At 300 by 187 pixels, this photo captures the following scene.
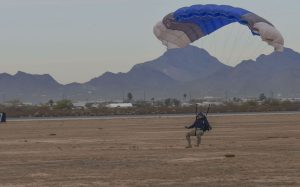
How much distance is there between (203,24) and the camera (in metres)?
29.6

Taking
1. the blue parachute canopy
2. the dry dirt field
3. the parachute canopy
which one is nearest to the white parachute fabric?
the parachute canopy

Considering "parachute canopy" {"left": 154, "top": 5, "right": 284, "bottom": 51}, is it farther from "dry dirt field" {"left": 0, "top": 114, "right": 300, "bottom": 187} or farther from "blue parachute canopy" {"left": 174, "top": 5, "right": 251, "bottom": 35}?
"dry dirt field" {"left": 0, "top": 114, "right": 300, "bottom": 187}

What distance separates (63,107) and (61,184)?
11667cm

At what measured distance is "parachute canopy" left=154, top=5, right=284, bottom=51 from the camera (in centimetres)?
2666

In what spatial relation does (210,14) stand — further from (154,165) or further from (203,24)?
(154,165)

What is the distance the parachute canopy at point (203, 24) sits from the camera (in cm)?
2666

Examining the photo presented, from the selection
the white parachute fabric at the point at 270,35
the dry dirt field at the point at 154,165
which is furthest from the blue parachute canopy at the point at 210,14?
the dry dirt field at the point at 154,165

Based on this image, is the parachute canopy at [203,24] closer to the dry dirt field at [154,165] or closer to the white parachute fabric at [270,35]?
the white parachute fabric at [270,35]

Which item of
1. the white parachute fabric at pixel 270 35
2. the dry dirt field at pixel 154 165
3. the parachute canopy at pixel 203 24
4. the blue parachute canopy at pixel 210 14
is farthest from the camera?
the blue parachute canopy at pixel 210 14

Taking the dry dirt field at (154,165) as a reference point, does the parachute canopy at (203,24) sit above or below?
above

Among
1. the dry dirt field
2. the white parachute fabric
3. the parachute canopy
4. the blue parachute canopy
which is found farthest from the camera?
the blue parachute canopy

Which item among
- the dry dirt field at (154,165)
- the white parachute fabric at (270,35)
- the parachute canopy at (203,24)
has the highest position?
the parachute canopy at (203,24)

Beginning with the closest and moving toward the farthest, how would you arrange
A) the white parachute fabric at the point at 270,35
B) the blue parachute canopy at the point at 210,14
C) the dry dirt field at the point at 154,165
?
the dry dirt field at the point at 154,165 < the white parachute fabric at the point at 270,35 < the blue parachute canopy at the point at 210,14

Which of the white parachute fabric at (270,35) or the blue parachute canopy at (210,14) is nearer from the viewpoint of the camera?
the white parachute fabric at (270,35)
